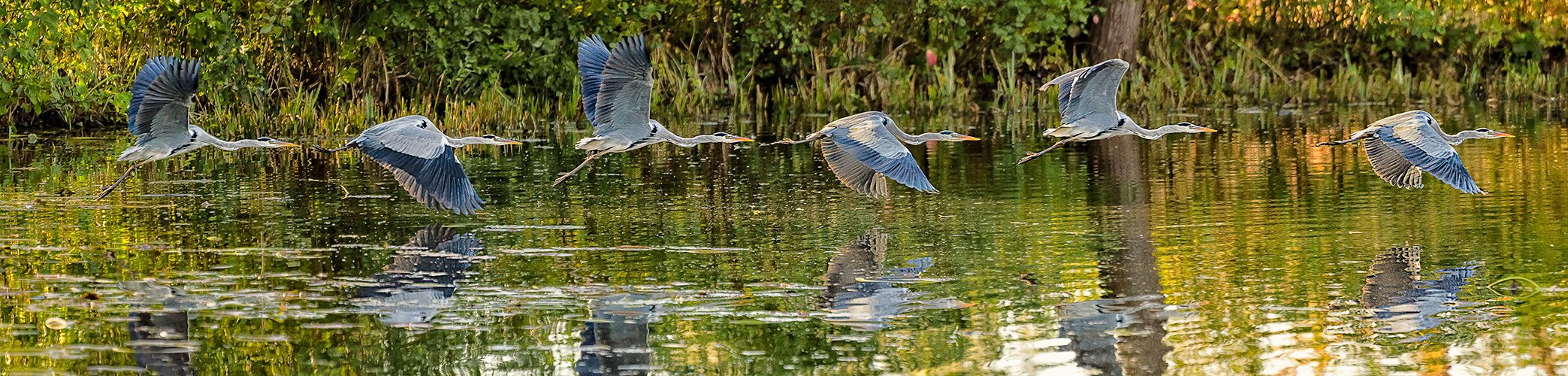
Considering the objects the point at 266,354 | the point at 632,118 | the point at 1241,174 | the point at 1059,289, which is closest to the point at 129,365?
the point at 266,354

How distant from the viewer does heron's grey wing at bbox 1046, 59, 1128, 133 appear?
1059 cm

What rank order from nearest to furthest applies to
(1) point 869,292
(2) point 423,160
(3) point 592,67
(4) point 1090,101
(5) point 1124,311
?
(5) point 1124,311, (1) point 869,292, (2) point 423,160, (3) point 592,67, (4) point 1090,101

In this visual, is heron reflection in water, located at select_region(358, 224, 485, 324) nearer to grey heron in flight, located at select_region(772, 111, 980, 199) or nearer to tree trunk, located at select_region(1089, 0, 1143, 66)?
grey heron in flight, located at select_region(772, 111, 980, 199)

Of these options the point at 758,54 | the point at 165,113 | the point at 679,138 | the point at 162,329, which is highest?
the point at 758,54

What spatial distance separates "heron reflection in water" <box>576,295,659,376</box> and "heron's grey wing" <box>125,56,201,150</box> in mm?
3455

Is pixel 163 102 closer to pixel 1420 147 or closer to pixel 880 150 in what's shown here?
pixel 880 150

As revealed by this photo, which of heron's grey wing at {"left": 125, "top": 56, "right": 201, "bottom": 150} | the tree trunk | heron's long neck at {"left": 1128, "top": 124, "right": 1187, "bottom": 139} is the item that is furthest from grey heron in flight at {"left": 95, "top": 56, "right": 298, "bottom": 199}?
the tree trunk

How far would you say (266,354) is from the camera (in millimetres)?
6348

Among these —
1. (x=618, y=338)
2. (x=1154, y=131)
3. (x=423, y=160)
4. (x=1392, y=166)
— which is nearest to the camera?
(x=618, y=338)

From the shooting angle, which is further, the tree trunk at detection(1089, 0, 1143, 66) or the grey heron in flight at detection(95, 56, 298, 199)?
the tree trunk at detection(1089, 0, 1143, 66)

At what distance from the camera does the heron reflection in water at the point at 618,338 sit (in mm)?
6168

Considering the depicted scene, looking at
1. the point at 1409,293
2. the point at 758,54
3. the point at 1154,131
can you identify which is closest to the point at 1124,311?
the point at 1409,293

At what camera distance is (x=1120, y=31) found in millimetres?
24922

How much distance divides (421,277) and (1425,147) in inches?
197
